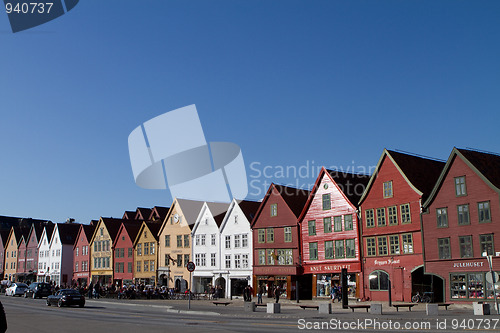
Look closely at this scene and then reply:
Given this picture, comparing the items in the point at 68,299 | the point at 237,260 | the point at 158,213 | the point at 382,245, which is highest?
the point at 158,213

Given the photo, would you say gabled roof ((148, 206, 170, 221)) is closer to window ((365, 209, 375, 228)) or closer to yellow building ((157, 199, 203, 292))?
yellow building ((157, 199, 203, 292))

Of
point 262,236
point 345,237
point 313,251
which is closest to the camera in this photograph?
point 345,237

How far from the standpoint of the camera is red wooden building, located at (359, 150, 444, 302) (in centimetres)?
4606

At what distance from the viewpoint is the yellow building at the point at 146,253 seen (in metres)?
76.3

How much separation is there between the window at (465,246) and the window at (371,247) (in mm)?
8820

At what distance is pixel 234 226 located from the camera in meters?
65.2

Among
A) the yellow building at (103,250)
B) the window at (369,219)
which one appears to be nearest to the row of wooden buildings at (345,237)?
the window at (369,219)

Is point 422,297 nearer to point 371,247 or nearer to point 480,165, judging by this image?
point 371,247

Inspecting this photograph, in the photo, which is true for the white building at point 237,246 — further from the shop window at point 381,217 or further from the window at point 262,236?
the shop window at point 381,217

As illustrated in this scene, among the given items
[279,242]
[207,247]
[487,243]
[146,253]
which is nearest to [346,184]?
[279,242]

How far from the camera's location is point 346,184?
54.9m

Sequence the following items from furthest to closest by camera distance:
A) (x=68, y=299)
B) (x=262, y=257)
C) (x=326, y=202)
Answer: (x=262, y=257) < (x=326, y=202) < (x=68, y=299)

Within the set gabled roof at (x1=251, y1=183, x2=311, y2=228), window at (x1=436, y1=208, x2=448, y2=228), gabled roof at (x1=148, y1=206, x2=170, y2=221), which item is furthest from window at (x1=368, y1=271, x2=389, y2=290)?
gabled roof at (x1=148, y1=206, x2=170, y2=221)

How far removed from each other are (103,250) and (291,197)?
40.7 meters
